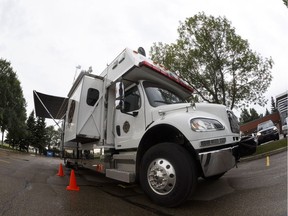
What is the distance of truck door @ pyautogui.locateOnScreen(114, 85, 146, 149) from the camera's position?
510 cm

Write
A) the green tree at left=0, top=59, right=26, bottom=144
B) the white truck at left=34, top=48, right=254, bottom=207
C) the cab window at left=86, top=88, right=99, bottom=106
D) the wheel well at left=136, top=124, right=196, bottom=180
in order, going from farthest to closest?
the green tree at left=0, top=59, right=26, bottom=144 < the cab window at left=86, top=88, right=99, bottom=106 < the wheel well at left=136, top=124, right=196, bottom=180 < the white truck at left=34, top=48, right=254, bottom=207

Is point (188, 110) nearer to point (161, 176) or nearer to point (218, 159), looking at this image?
point (218, 159)

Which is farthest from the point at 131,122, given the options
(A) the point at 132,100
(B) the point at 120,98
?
(B) the point at 120,98

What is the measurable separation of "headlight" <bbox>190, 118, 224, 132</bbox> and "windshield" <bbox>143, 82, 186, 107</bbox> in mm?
1178

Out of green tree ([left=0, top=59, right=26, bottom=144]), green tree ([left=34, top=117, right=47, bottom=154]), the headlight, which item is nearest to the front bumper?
the headlight

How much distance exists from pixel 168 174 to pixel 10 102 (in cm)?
4232

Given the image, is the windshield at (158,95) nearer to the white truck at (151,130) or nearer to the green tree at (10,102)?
the white truck at (151,130)

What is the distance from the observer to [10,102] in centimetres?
3997

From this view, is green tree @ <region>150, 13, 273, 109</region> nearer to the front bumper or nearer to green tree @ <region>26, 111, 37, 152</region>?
the front bumper

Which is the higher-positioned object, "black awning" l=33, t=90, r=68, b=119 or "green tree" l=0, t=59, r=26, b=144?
"green tree" l=0, t=59, r=26, b=144

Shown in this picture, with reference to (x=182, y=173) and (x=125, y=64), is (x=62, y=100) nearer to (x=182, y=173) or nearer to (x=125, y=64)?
(x=125, y=64)

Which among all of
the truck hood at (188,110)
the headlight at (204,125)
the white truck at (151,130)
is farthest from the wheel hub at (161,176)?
the truck hood at (188,110)

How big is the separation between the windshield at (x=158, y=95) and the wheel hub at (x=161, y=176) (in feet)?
4.36

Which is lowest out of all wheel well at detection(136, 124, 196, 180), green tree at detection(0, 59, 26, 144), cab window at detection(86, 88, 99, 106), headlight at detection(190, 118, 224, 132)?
wheel well at detection(136, 124, 196, 180)
